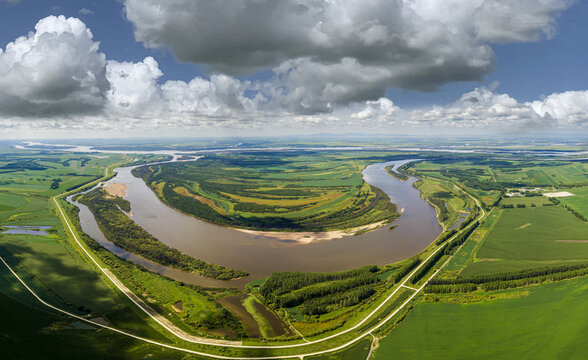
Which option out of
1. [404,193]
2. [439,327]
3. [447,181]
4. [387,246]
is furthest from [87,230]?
[447,181]

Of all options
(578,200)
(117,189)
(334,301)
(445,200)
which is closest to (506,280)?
(334,301)

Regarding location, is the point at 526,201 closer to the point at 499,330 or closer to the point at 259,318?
the point at 499,330

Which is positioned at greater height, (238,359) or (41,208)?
(41,208)

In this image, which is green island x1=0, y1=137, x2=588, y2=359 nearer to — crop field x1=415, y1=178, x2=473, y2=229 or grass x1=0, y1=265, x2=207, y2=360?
grass x1=0, y1=265, x2=207, y2=360

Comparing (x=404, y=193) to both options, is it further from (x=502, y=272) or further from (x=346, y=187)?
(x=502, y=272)

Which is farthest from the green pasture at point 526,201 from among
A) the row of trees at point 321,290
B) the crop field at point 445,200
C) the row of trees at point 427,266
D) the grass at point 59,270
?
the grass at point 59,270

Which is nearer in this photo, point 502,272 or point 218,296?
point 218,296
